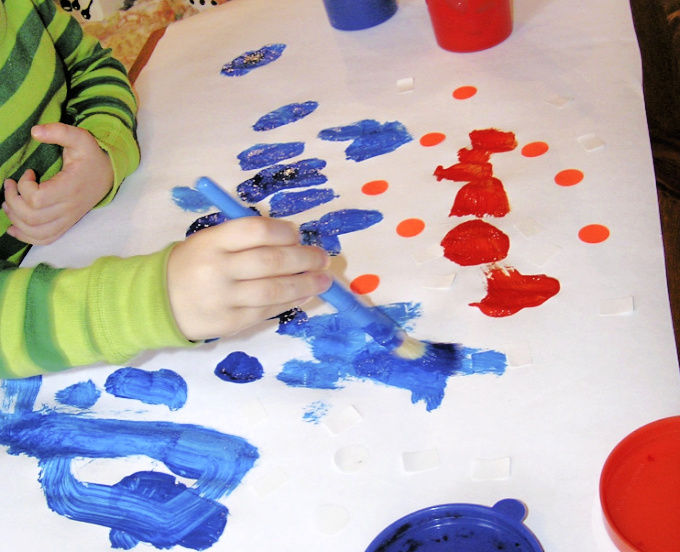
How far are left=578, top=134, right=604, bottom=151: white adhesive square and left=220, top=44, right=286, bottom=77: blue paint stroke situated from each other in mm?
484

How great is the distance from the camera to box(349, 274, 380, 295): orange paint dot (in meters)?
0.68

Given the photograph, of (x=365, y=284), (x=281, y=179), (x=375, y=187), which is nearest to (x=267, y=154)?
(x=281, y=179)

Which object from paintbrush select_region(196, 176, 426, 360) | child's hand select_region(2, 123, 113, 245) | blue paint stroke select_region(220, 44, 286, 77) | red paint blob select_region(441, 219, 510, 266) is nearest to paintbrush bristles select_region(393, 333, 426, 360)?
paintbrush select_region(196, 176, 426, 360)

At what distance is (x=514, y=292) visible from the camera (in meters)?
0.64

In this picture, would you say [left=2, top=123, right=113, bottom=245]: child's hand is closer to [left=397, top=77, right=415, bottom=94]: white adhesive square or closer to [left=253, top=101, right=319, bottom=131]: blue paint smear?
[left=253, top=101, right=319, bottom=131]: blue paint smear

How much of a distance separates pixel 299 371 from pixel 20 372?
9.8 inches

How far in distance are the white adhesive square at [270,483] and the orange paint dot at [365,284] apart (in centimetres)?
19

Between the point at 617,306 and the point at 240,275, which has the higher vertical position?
the point at 240,275

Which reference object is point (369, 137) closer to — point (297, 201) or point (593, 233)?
point (297, 201)

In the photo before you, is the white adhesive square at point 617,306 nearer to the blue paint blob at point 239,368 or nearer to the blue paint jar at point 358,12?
the blue paint blob at point 239,368

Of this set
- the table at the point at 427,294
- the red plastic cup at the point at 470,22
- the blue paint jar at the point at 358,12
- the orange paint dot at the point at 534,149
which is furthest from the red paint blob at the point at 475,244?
the blue paint jar at the point at 358,12

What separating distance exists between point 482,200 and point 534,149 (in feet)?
0.31

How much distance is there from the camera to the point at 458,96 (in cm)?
87

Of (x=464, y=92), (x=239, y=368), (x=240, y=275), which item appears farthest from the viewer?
(x=464, y=92)
